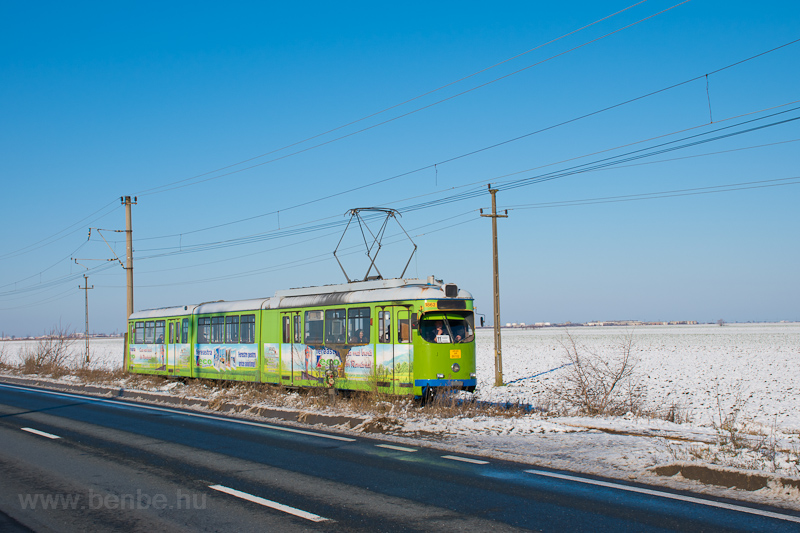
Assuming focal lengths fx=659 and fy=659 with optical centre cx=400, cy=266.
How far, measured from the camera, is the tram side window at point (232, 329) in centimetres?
2438

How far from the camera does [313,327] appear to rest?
20.5 metres

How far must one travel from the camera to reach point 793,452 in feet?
29.7

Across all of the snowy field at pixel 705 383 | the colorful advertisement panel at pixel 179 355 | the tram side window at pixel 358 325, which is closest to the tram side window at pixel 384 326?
the tram side window at pixel 358 325

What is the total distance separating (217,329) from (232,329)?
1.26m

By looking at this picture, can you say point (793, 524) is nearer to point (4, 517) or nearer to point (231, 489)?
point (231, 489)

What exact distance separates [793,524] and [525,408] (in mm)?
10260

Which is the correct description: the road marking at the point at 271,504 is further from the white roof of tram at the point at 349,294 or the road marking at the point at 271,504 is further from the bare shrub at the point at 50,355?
the bare shrub at the point at 50,355

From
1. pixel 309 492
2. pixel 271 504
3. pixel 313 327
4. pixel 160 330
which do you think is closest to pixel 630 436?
pixel 309 492

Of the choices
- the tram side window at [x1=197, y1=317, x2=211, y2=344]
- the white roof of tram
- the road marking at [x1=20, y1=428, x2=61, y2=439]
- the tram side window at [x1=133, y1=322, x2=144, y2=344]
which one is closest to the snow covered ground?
the tram side window at [x1=197, y1=317, x2=211, y2=344]

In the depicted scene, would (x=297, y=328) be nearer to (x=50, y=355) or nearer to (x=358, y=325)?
(x=358, y=325)

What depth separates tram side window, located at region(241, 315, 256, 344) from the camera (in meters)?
23.3

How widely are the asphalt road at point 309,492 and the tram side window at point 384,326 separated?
539cm

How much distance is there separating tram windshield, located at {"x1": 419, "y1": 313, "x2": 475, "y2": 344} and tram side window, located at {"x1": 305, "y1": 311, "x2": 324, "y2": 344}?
4.09 meters

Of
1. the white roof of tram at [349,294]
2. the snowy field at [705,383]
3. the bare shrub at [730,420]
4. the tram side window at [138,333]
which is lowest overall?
the snowy field at [705,383]
